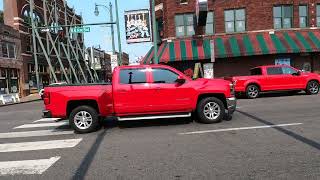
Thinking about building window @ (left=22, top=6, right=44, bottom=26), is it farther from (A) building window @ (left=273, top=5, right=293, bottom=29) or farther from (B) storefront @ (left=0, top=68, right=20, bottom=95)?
(A) building window @ (left=273, top=5, right=293, bottom=29)

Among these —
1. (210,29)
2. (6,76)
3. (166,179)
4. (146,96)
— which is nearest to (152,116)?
(146,96)

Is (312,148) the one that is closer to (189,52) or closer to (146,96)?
(146,96)

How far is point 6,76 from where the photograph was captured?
37344 mm

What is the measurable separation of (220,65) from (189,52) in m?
2.78

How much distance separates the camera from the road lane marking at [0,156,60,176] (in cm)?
691

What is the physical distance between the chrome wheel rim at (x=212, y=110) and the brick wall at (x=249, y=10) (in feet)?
67.0

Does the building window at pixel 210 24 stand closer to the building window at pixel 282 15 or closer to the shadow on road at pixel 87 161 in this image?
the building window at pixel 282 15

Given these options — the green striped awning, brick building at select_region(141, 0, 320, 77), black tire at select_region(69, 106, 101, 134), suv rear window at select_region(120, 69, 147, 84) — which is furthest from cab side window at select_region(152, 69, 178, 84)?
brick building at select_region(141, 0, 320, 77)

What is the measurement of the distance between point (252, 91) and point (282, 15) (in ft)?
43.5

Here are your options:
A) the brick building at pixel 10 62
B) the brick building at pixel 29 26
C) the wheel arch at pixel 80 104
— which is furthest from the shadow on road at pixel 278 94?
the brick building at pixel 29 26

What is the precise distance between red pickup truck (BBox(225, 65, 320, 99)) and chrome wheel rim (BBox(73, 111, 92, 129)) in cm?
Answer: 1066

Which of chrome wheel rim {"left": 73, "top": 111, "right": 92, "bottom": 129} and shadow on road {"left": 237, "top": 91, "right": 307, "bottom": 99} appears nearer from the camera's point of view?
chrome wheel rim {"left": 73, "top": 111, "right": 92, "bottom": 129}

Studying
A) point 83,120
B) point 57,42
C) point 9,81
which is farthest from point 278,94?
point 57,42

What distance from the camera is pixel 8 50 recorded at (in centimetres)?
3828
